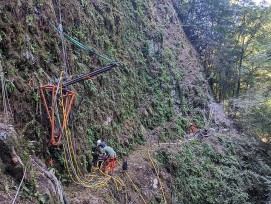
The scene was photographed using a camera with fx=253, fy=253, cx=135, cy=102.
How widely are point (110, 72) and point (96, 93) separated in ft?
5.35

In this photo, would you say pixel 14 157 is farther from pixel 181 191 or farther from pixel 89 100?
pixel 181 191

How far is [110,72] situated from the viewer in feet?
28.5

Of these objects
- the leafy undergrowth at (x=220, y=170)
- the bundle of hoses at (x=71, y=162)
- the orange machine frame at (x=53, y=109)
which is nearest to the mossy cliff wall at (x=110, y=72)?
Answer: the orange machine frame at (x=53, y=109)

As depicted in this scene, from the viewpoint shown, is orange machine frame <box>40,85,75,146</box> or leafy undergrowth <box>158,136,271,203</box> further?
leafy undergrowth <box>158,136,271,203</box>

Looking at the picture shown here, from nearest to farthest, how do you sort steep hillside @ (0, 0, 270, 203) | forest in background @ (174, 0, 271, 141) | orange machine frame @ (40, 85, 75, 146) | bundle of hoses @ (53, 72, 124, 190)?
steep hillside @ (0, 0, 270, 203) → orange machine frame @ (40, 85, 75, 146) → bundle of hoses @ (53, 72, 124, 190) → forest in background @ (174, 0, 271, 141)

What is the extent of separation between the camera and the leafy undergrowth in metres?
9.06

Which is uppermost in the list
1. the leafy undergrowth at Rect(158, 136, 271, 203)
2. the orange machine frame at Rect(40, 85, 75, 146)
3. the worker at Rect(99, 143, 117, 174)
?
the orange machine frame at Rect(40, 85, 75, 146)

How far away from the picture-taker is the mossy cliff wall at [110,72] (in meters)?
4.43

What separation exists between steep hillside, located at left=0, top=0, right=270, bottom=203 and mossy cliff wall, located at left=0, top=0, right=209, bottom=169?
0.07 ft

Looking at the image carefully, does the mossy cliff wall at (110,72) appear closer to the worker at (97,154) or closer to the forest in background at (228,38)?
the worker at (97,154)

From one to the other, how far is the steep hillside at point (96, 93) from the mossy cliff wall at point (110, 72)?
0.02 meters

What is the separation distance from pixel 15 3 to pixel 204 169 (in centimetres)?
886

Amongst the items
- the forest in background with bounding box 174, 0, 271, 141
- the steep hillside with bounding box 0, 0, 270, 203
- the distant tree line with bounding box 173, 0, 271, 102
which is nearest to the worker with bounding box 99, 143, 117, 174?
the steep hillside with bounding box 0, 0, 270, 203

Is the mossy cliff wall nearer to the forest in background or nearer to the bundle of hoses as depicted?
the bundle of hoses
